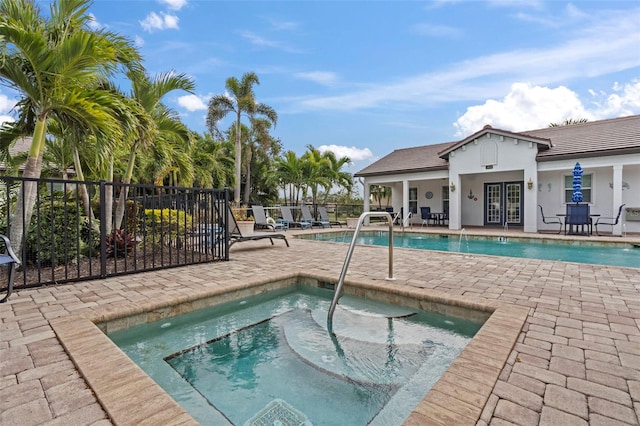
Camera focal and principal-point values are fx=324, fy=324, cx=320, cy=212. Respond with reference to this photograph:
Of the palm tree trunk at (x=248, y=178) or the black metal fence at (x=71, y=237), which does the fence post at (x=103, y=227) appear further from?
the palm tree trunk at (x=248, y=178)

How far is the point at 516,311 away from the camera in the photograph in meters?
3.13

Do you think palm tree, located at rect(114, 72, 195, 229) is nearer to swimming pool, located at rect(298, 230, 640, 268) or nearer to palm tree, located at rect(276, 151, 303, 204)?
swimming pool, located at rect(298, 230, 640, 268)

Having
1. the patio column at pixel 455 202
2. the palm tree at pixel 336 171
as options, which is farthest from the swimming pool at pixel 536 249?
the palm tree at pixel 336 171

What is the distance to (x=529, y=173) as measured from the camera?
12531mm

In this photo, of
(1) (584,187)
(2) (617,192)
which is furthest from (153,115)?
(1) (584,187)

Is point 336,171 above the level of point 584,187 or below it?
above

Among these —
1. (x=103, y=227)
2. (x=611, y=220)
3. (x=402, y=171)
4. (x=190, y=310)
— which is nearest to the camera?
(x=190, y=310)

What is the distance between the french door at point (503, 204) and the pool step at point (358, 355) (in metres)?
14.4

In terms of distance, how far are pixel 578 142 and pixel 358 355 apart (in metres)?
14.2

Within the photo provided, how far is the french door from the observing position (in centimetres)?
1479

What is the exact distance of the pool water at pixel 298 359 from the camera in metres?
2.10

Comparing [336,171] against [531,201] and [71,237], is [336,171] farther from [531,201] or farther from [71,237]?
[71,237]

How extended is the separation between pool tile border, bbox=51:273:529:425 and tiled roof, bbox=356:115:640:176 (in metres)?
11.5

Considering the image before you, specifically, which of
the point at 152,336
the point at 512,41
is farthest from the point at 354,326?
the point at 512,41
